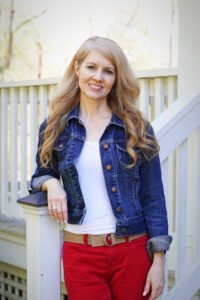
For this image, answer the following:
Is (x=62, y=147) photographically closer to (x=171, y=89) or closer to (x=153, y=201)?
(x=153, y=201)

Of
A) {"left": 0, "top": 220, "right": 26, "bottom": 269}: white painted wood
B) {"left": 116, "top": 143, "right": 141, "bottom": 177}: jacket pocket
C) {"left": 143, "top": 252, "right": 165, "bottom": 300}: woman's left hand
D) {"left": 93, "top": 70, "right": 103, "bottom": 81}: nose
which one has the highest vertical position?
{"left": 93, "top": 70, "right": 103, "bottom": 81}: nose

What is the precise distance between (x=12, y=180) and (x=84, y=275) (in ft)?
7.06

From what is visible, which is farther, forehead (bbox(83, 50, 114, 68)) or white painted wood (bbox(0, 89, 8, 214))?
white painted wood (bbox(0, 89, 8, 214))

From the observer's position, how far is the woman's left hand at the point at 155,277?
5.79 feet

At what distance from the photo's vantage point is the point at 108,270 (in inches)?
68.1

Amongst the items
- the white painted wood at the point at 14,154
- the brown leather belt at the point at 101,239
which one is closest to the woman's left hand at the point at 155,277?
the brown leather belt at the point at 101,239

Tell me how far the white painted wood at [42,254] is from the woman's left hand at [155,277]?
0.36 metres

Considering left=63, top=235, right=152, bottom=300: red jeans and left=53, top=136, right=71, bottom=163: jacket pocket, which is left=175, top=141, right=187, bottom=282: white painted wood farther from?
left=53, top=136, right=71, bottom=163: jacket pocket

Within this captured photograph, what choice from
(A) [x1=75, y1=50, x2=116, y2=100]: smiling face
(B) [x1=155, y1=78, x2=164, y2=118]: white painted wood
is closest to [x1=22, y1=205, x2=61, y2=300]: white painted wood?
(A) [x1=75, y1=50, x2=116, y2=100]: smiling face

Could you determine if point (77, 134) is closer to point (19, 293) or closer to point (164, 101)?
point (164, 101)

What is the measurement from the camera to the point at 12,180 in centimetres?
377

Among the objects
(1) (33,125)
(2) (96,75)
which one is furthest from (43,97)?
(2) (96,75)

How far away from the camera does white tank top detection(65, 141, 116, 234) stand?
174 centimetres

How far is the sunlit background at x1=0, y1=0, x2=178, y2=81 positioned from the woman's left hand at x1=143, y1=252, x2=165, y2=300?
121 inches
